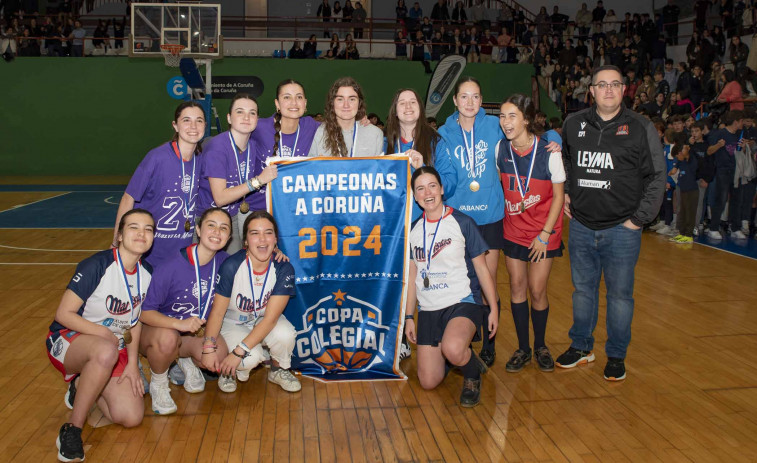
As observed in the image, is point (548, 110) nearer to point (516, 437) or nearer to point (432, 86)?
point (432, 86)

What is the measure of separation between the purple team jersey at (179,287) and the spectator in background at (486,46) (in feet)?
54.5

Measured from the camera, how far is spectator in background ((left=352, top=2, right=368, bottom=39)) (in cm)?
1977

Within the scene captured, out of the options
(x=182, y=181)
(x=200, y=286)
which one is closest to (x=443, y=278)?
(x=200, y=286)

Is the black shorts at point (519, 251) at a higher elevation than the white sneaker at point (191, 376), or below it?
higher

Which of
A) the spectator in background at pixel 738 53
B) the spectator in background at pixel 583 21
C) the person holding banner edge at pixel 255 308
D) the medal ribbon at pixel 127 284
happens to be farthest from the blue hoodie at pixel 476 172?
the spectator in background at pixel 583 21

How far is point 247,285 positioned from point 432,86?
46.1 feet

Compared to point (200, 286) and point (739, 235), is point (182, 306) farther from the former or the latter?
point (739, 235)

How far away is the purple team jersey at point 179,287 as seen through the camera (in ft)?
12.3

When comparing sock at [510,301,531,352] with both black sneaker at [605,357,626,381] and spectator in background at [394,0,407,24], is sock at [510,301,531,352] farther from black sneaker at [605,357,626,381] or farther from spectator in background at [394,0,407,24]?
spectator in background at [394,0,407,24]

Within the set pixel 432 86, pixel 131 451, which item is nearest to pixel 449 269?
pixel 131 451

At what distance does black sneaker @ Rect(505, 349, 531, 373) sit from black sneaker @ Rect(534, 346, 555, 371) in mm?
65

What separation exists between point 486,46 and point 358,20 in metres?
4.09

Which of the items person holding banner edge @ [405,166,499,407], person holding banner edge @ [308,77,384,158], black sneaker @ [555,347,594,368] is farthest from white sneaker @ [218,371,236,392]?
→ black sneaker @ [555,347,594,368]

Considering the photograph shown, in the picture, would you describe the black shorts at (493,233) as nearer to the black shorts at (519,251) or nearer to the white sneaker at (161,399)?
the black shorts at (519,251)
